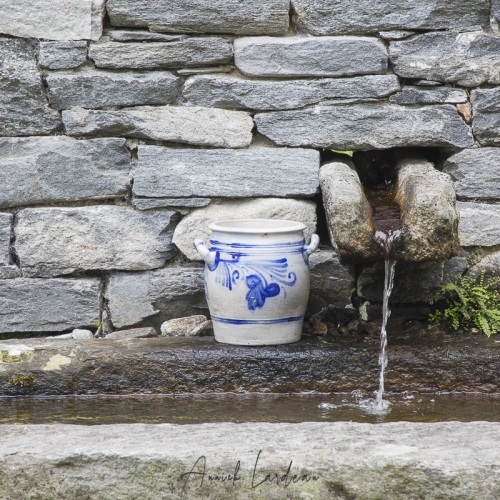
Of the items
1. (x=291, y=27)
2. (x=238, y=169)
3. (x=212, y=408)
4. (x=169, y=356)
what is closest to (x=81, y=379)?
(x=169, y=356)

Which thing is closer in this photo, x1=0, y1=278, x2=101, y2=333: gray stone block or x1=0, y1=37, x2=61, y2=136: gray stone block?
x1=0, y1=37, x2=61, y2=136: gray stone block

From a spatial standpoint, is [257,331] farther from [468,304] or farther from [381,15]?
[381,15]

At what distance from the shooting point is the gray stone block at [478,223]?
13.8ft

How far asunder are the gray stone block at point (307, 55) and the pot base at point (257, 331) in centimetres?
118

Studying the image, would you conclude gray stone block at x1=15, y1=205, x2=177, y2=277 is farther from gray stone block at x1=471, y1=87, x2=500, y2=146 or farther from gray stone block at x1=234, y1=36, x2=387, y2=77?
gray stone block at x1=471, y1=87, x2=500, y2=146

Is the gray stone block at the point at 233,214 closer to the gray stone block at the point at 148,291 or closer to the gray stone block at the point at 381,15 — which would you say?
the gray stone block at the point at 148,291

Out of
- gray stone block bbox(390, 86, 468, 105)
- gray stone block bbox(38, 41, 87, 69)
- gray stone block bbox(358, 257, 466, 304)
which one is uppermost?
gray stone block bbox(38, 41, 87, 69)

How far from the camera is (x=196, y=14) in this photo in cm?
401

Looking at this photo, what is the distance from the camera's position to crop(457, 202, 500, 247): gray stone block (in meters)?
4.20

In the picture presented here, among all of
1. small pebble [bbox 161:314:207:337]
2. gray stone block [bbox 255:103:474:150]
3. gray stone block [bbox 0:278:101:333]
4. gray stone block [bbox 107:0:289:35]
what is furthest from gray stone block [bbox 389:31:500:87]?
gray stone block [bbox 0:278:101:333]

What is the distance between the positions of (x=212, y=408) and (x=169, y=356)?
15.3 inches

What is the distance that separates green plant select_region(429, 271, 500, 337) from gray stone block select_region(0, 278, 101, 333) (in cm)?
167

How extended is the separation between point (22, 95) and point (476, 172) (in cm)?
220

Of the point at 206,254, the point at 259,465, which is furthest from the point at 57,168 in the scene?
the point at 259,465
